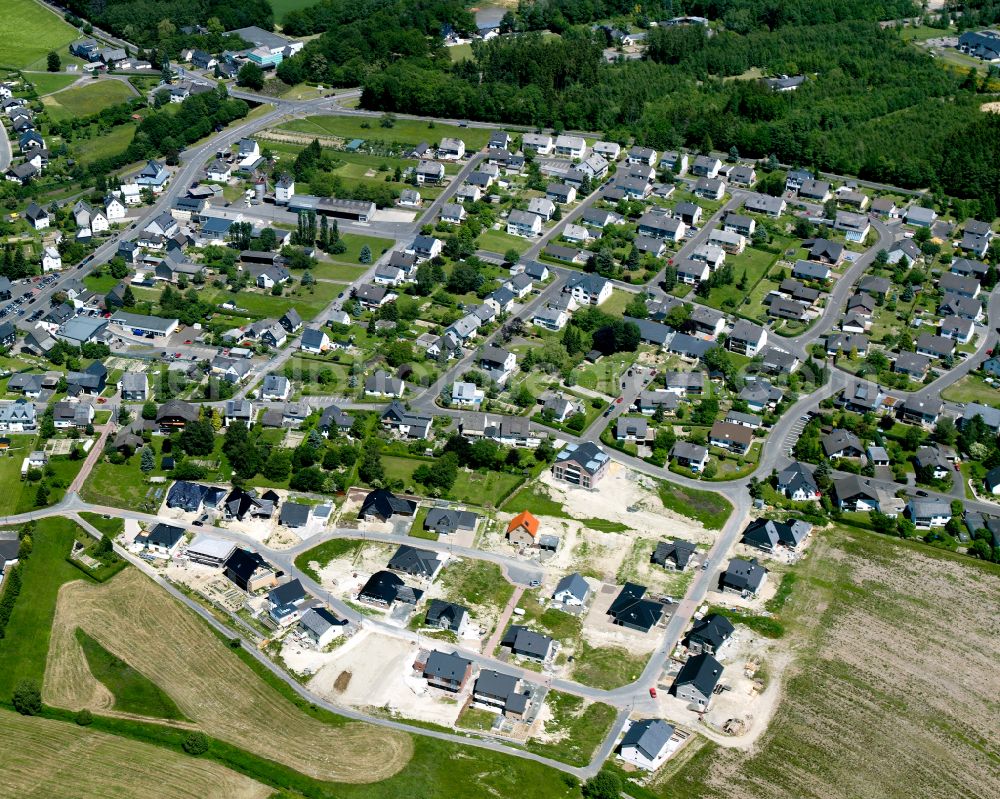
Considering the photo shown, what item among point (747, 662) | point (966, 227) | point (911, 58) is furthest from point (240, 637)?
point (911, 58)

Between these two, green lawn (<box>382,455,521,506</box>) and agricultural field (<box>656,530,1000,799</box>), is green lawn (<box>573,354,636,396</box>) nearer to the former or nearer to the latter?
green lawn (<box>382,455,521,506</box>)

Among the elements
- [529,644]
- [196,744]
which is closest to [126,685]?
[196,744]

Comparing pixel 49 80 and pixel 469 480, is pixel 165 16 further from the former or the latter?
pixel 469 480

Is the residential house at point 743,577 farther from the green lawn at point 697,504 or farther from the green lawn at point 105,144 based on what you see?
the green lawn at point 105,144

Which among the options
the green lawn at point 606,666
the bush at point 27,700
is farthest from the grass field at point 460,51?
the bush at point 27,700

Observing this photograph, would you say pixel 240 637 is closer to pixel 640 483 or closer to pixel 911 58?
pixel 640 483
